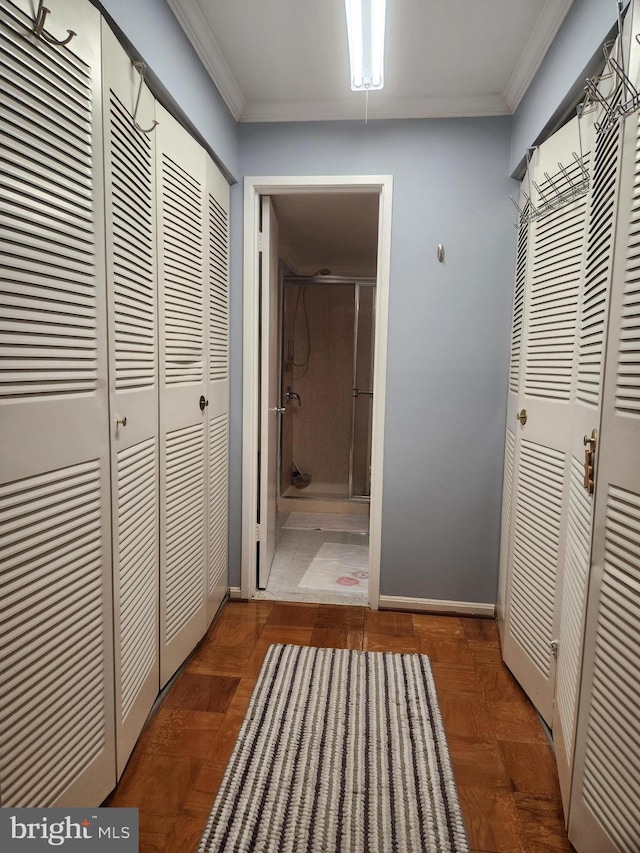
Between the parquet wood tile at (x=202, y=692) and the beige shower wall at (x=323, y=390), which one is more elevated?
Answer: the beige shower wall at (x=323, y=390)

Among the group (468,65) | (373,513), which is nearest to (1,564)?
(373,513)

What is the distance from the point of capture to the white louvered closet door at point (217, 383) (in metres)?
2.10

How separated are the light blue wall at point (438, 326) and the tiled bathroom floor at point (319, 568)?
0.32 meters

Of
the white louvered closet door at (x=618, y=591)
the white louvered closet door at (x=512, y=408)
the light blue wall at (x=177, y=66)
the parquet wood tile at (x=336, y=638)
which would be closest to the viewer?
the white louvered closet door at (x=618, y=591)

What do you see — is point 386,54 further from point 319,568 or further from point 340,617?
point 319,568

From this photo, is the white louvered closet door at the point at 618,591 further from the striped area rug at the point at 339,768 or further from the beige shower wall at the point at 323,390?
the beige shower wall at the point at 323,390

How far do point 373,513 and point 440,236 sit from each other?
1396mm

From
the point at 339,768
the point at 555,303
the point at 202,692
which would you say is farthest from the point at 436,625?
the point at 555,303

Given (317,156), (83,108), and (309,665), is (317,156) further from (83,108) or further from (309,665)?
(309,665)

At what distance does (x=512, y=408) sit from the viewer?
2148mm

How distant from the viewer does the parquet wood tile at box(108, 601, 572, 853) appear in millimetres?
1291

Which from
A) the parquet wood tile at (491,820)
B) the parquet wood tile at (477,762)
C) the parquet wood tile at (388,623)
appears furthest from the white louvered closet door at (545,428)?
the parquet wood tile at (388,623)

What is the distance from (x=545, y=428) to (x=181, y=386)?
134 cm

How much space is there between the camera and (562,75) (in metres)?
1.57
